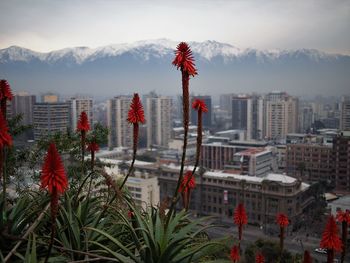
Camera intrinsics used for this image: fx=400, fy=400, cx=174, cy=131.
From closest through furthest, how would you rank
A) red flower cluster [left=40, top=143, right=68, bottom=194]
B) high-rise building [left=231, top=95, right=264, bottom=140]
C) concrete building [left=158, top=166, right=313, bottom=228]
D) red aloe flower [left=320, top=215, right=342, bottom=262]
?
red flower cluster [left=40, top=143, right=68, bottom=194] < red aloe flower [left=320, top=215, right=342, bottom=262] < concrete building [left=158, top=166, right=313, bottom=228] < high-rise building [left=231, top=95, right=264, bottom=140]

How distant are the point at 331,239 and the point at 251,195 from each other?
22863mm

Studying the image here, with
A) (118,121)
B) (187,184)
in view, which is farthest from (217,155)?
(187,184)

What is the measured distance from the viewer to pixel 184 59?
12.1 feet

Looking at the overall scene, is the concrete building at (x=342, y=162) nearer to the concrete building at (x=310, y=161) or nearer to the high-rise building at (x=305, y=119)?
the concrete building at (x=310, y=161)

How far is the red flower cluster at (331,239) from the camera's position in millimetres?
3650

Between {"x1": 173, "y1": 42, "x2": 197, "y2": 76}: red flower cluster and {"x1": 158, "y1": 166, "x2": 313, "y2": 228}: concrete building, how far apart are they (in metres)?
22.2

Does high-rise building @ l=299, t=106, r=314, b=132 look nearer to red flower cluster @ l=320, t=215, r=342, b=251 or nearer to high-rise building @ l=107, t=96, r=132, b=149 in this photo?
high-rise building @ l=107, t=96, r=132, b=149

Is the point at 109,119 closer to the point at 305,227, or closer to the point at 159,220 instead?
the point at 305,227

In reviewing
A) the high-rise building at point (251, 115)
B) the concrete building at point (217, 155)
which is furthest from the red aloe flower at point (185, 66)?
the high-rise building at point (251, 115)

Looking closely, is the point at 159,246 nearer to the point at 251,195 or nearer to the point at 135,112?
the point at 135,112

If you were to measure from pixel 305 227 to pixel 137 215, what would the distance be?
2355 cm

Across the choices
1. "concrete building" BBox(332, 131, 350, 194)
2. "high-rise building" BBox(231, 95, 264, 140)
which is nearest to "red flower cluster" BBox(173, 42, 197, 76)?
"concrete building" BBox(332, 131, 350, 194)

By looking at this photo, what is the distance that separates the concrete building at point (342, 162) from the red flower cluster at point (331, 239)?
2891cm

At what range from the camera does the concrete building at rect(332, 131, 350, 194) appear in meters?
30.7
